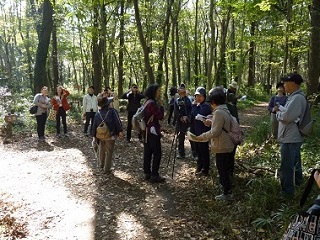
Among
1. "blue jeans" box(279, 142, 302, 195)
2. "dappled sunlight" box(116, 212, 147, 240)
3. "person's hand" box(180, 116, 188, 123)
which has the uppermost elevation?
"person's hand" box(180, 116, 188, 123)

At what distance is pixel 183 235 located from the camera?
4.84 meters

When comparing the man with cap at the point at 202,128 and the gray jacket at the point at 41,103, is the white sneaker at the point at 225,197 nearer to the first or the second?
the man with cap at the point at 202,128

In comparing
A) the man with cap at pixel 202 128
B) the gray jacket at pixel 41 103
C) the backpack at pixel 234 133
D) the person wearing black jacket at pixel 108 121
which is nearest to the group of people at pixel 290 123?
the backpack at pixel 234 133

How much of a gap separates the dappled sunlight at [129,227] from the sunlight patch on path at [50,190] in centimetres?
46

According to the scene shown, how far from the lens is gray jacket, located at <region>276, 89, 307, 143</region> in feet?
15.4

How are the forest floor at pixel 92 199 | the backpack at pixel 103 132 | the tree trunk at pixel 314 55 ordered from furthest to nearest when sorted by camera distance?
the tree trunk at pixel 314 55 → the backpack at pixel 103 132 → the forest floor at pixel 92 199

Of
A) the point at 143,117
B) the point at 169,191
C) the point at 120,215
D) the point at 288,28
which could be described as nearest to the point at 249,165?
the point at 169,191

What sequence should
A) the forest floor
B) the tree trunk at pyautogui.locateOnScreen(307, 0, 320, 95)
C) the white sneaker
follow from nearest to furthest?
1. the forest floor
2. the white sneaker
3. the tree trunk at pyautogui.locateOnScreen(307, 0, 320, 95)

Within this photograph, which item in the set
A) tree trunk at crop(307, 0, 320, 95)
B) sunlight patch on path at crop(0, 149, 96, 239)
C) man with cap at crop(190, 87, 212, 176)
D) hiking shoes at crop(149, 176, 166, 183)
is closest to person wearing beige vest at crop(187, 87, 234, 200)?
man with cap at crop(190, 87, 212, 176)

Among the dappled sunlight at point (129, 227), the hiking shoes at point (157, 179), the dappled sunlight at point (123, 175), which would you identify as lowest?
the dappled sunlight at point (129, 227)

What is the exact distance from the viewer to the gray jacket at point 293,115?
470 centimetres

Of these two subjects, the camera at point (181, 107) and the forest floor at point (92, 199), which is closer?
the forest floor at point (92, 199)

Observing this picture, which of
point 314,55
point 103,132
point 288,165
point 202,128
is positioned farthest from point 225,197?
point 314,55

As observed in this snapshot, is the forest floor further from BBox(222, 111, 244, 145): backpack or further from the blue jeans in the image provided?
BBox(222, 111, 244, 145): backpack
